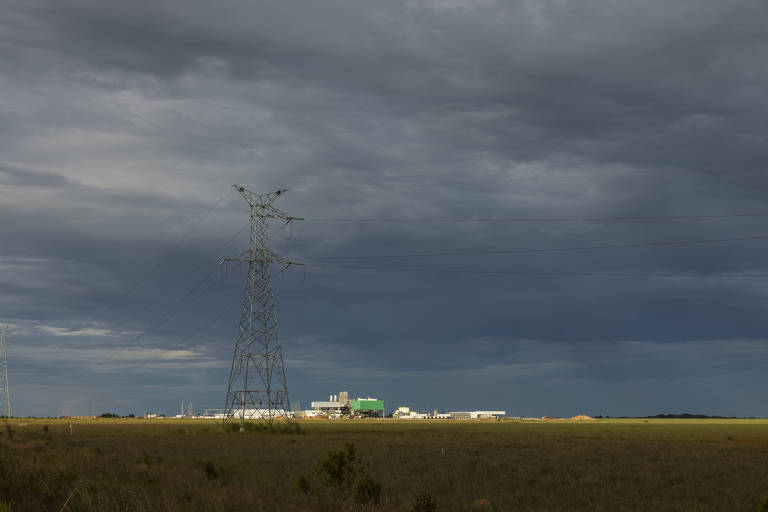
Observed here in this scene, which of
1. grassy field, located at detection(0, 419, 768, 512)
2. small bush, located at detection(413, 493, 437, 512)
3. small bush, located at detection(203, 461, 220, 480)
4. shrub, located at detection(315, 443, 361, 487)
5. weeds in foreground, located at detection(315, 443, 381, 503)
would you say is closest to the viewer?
small bush, located at detection(413, 493, 437, 512)

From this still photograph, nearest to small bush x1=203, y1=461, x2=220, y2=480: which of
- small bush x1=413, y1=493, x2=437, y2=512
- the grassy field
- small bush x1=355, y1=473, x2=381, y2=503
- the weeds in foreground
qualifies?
the grassy field

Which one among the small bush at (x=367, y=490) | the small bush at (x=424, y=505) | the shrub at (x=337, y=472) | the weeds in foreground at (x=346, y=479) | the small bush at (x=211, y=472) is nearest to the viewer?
the small bush at (x=424, y=505)

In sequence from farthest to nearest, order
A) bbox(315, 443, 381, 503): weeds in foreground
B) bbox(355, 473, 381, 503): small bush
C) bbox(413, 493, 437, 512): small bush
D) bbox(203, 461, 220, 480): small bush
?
1. bbox(203, 461, 220, 480): small bush
2. bbox(315, 443, 381, 503): weeds in foreground
3. bbox(355, 473, 381, 503): small bush
4. bbox(413, 493, 437, 512): small bush

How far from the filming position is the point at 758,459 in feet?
146

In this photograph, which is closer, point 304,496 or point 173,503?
point 173,503

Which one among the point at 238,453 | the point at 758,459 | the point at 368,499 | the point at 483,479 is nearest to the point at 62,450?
the point at 238,453

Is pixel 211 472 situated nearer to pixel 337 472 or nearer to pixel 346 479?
pixel 346 479

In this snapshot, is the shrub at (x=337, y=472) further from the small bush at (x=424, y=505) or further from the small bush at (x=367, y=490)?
the small bush at (x=424, y=505)

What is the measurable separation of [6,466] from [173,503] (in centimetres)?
1053

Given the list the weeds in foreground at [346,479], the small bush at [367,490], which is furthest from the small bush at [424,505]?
the weeds in foreground at [346,479]

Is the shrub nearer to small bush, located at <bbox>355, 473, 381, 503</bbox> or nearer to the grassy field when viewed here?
the grassy field

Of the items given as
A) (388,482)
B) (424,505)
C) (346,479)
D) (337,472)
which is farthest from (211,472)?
(424,505)

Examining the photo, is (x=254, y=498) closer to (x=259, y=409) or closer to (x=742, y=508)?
(x=742, y=508)

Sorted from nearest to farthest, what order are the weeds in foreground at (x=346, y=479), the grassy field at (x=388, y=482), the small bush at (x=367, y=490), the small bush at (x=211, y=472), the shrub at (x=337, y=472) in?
the grassy field at (x=388, y=482) → the small bush at (x=367, y=490) → the weeds in foreground at (x=346, y=479) → the shrub at (x=337, y=472) → the small bush at (x=211, y=472)
